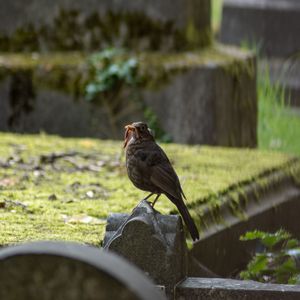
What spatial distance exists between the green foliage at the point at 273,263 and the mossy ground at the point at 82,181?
16.0 inches

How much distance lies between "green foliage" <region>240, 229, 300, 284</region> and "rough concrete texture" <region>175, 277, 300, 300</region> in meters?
0.50

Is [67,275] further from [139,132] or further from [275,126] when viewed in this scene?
[275,126]

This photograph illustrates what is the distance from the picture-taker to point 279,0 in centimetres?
1059

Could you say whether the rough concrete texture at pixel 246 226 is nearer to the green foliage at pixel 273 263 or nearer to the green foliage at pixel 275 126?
the green foliage at pixel 273 263

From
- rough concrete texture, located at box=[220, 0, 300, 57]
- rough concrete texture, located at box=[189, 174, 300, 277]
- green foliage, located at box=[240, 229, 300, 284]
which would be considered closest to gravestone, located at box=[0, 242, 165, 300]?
green foliage, located at box=[240, 229, 300, 284]

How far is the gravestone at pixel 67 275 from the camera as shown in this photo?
99.8 inches

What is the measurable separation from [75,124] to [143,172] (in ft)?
10.8

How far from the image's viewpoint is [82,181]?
5.71 m

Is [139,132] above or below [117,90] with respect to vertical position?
above

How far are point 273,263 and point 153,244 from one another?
1077 mm

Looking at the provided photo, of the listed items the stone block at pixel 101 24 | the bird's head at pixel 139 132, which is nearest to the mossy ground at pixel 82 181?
the bird's head at pixel 139 132

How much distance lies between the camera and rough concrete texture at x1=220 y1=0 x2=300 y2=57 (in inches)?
414

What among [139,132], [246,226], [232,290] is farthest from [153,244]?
[246,226]

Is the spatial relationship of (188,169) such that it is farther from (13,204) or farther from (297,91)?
(297,91)
